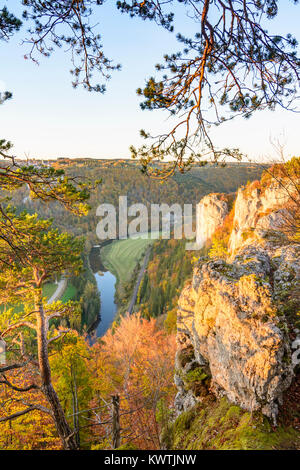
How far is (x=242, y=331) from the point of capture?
5828 millimetres

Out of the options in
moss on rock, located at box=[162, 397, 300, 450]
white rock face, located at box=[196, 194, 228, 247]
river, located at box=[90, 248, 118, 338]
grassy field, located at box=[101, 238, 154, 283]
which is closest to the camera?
moss on rock, located at box=[162, 397, 300, 450]

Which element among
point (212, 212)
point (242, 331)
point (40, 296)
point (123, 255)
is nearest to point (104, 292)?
point (123, 255)

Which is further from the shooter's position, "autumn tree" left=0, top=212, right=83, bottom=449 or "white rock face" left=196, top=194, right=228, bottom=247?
"white rock face" left=196, top=194, right=228, bottom=247

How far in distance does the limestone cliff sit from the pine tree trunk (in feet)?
12.1

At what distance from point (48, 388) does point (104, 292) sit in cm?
7897

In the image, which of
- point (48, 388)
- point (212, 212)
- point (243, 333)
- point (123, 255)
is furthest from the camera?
point (123, 255)

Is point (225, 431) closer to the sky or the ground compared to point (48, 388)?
closer to the sky

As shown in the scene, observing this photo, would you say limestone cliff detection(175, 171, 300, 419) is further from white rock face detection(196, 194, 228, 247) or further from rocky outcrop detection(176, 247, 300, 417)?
white rock face detection(196, 194, 228, 247)

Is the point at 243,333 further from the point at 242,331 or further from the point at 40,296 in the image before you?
the point at 40,296

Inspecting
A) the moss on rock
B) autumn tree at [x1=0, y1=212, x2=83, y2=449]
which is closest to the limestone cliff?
the moss on rock

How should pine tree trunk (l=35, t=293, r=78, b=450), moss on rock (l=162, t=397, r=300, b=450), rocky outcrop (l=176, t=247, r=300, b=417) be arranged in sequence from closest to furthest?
moss on rock (l=162, t=397, r=300, b=450)
rocky outcrop (l=176, t=247, r=300, b=417)
pine tree trunk (l=35, t=293, r=78, b=450)

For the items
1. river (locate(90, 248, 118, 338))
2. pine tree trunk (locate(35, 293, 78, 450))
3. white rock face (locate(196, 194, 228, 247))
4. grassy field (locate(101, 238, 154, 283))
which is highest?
white rock face (locate(196, 194, 228, 247))

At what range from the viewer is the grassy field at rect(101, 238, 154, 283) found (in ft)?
338

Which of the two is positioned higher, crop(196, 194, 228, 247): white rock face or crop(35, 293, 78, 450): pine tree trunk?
crop(196, 194, 228, 247): white rock face
